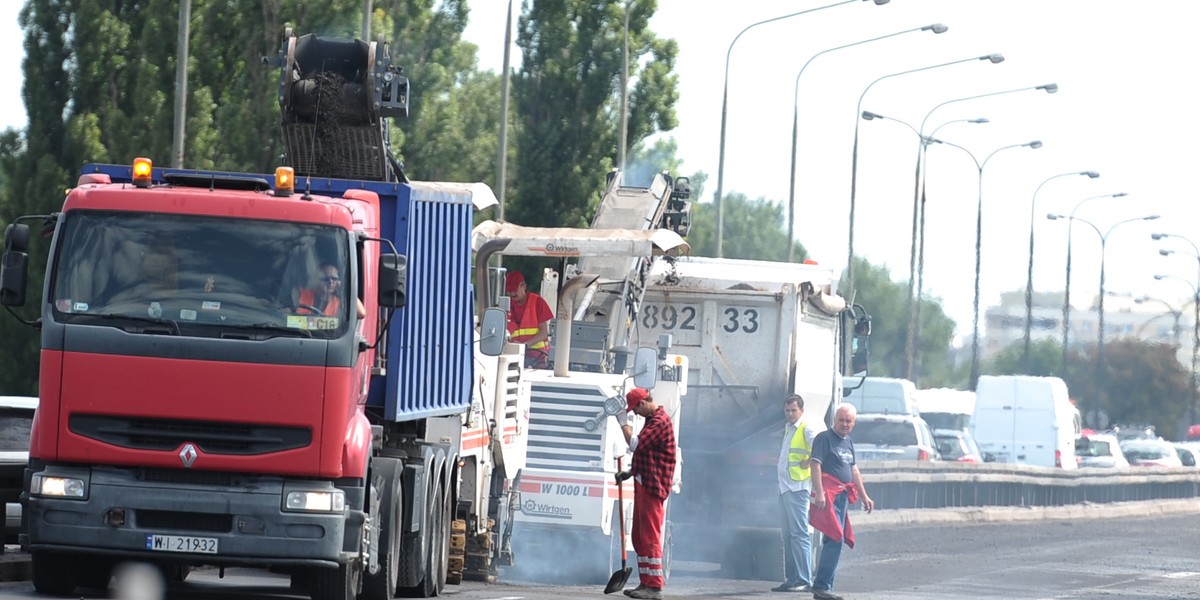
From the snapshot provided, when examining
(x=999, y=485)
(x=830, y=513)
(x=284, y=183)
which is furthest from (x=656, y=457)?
(x=999, y=485)

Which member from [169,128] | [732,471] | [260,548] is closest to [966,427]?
[169,128]

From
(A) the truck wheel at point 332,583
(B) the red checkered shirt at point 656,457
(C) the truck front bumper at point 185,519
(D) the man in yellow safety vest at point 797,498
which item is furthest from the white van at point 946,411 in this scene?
(C) the truck front bumper at point 185,519

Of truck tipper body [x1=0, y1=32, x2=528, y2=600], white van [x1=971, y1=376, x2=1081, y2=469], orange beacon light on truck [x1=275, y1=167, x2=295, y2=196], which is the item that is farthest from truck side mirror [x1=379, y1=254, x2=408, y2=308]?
white van [x1=971, y1=376, x2=1081, y2=469]

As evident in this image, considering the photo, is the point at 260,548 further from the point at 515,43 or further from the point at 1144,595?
the point at 515,43

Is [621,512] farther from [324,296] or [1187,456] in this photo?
[1187,456]

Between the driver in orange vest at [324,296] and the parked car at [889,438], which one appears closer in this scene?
the driver in orange vest at [324,296]

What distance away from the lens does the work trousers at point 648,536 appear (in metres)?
15.8

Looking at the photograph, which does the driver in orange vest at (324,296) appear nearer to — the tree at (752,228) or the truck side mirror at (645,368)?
the truck side mirror at (645,368)

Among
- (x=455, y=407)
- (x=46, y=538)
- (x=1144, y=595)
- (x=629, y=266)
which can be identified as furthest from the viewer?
(x=629, y=266)

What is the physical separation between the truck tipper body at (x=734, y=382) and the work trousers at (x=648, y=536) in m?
5.28

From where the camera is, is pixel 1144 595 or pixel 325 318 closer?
pixel 325 318

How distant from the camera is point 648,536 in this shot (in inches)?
624

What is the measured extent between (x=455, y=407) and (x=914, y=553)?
1147 centimetres

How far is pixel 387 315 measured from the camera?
510 inches
